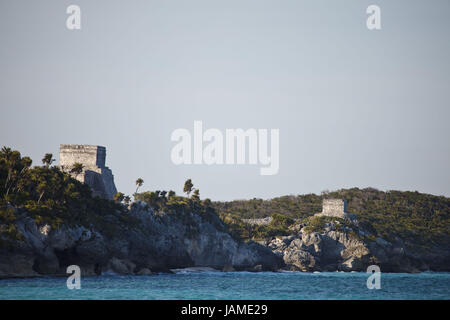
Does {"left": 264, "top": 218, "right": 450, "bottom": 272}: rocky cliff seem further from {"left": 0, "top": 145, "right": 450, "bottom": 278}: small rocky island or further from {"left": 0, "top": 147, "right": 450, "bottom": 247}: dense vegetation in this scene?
{"left": 0, "top": 147, "right": 450, "bottom": 247}: dense vegetation

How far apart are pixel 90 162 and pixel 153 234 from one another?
13.1 metres

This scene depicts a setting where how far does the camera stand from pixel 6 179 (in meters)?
77.0

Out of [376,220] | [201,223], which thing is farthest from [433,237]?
[201,223]

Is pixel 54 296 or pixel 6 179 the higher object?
pixel 6 179

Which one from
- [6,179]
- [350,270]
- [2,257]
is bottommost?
[350,270]

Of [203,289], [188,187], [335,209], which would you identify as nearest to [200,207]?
[188,187]

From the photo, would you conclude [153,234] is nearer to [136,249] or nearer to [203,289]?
[136,249]

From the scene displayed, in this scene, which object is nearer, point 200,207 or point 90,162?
point 90,162

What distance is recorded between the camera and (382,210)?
176 metres

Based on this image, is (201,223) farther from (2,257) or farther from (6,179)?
(2,257)

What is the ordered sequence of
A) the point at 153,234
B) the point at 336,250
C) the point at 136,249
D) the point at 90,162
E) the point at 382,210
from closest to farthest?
the point at 136,249 < the point at 153,234 < the point at 90,162 < the point at 336,250 < the point at 382,210

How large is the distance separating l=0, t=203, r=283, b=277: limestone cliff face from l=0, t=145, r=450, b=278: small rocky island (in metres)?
0.12

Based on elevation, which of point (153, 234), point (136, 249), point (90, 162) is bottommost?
point (136, 249)
